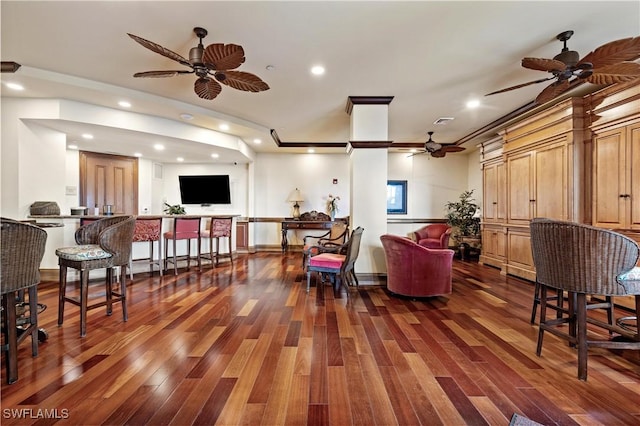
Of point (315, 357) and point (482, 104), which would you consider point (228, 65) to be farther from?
point (482, 104)

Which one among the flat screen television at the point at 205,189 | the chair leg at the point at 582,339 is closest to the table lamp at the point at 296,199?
the flat screen television at the point at 205,189

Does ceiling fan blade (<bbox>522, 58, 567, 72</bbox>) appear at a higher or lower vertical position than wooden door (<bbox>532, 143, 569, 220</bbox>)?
higher

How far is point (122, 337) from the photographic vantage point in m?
2.43

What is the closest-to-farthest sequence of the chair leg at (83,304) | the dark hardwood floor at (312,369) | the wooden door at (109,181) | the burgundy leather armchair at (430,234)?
the dark hardwood floor at (312,369)
the chair leg at (83,304)
the wooden door at (109,181)
the burgundy leather armchair at (430,234)

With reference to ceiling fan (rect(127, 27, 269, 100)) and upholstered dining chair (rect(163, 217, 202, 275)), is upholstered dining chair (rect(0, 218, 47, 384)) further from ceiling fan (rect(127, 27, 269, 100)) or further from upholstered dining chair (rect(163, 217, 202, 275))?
upholstered dining chair (rect(163, 217, 202, 275))

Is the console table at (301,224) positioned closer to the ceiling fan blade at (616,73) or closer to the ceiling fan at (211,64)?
the ceiling fan at (211,64)

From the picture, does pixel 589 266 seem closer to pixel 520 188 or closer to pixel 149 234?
pixel 520 188

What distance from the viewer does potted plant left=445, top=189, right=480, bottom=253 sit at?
22.2ft

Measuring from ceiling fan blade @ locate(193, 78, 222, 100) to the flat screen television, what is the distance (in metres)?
4.52

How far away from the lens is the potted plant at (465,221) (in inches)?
267

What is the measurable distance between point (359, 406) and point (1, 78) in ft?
16.9

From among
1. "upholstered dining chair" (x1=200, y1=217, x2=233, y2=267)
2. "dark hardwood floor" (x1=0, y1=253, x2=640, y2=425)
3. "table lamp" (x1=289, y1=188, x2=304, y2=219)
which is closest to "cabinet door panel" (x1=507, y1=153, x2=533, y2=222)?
"dark hardwood floor" (x1=0, y1=253, x2=640, y2=425)

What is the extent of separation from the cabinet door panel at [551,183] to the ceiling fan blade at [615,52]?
1.70 m

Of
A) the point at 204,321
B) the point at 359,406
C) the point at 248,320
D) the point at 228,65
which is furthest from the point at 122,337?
the point at 228,65
